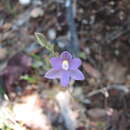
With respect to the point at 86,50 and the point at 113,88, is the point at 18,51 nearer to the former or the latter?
the point at 86,50

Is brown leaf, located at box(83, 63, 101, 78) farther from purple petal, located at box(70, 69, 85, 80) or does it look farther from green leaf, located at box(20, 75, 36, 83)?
purple petal, located at box(70, 69, 85, 80)

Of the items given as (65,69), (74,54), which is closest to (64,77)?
(65,69)

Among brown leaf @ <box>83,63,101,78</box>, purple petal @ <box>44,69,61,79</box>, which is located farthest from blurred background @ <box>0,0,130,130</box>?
purple petal @ <box>44,69,61,79</box>

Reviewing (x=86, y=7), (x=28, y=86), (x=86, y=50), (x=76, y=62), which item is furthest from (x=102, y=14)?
(x=76, y=62)

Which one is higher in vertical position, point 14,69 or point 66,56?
point 66,56

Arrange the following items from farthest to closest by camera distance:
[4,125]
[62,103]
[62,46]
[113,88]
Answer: [62,46] < [113,88] < [62,103] < [4,125]

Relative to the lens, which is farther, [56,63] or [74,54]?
[74,54]

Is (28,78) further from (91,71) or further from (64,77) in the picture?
(64,77)
